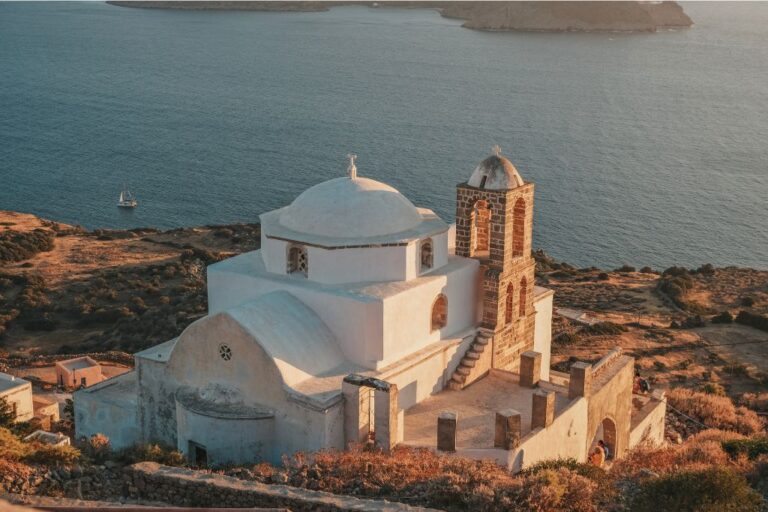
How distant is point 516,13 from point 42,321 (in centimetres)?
16638

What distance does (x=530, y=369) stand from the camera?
1869cm

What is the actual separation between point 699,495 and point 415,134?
72956 millimetres

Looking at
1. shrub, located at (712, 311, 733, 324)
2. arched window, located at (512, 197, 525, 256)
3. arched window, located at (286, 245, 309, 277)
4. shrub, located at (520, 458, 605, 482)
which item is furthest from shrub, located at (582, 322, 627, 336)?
shrub, located at (520, 458, 605, 482)

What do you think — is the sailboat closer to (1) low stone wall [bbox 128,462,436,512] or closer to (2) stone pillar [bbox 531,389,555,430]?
(2) stone pillar [bbox 531,389,555,430]

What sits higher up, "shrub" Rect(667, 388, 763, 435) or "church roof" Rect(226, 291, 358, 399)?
"church roof" Rect(226, 291, 358, 399)

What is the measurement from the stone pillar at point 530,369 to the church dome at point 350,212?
3762 mm

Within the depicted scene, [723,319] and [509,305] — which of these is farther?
[723,319]

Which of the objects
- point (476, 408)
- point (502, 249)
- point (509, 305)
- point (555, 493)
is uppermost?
point (502, 249)

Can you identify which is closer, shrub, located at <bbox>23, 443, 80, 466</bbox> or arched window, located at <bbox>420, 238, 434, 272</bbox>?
shrub, located at <bbox>23, 443, 80, 466</bbox>

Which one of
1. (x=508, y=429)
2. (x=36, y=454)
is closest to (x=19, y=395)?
(x=36, y=454)

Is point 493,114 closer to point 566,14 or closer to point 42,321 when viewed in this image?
point 42,321

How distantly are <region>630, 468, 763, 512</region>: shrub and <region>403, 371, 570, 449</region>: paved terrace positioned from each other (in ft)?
14.6

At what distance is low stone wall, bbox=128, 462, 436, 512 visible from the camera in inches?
456

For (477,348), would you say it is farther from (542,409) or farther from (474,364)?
(542,409)
